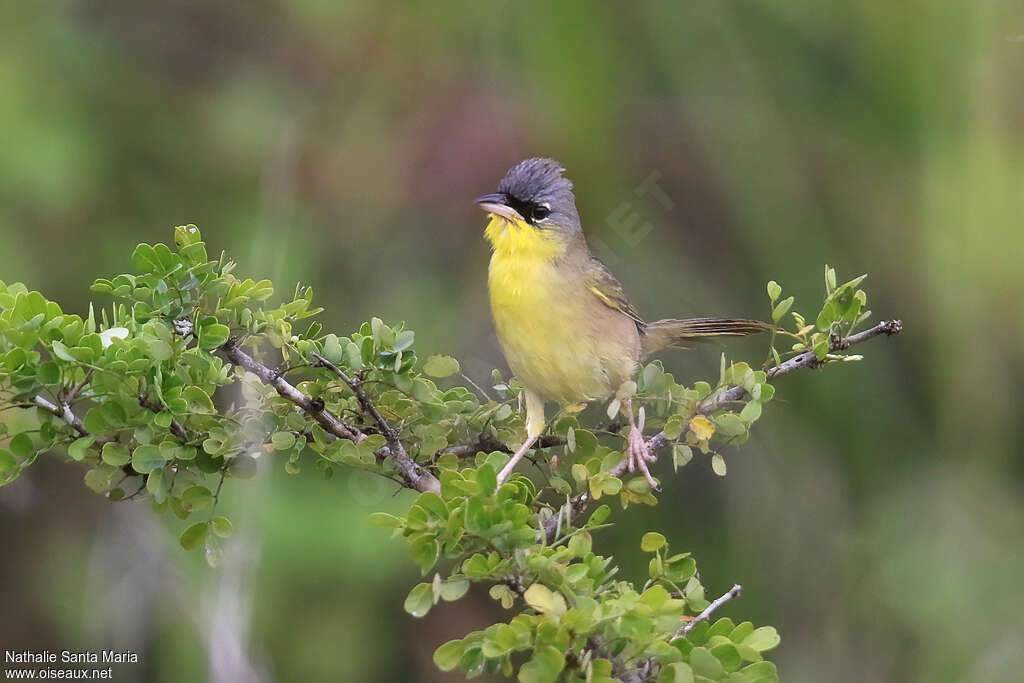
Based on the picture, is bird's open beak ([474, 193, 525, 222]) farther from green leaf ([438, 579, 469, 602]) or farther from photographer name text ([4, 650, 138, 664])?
photographer name text ([4, 650, 138, 664])

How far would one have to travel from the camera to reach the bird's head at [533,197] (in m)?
2.69

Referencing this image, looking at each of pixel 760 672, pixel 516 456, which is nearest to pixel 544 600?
pixel 760 672

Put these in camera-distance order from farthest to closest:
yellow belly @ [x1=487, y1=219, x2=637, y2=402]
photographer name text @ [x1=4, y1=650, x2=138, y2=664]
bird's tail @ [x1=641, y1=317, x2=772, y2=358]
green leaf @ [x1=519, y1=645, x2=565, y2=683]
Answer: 1. photographer name text @ [x1=4, y1=650, x2=138, y2=664]
2. bird's tail @ [x1=641, y1=317, x2=772, y2=358]
3. yellow belly @ [x1=487, y1=219, x2=637, y2=402]
4. green leaf @ [x1=519, y1=645, x2=565, y2=683]

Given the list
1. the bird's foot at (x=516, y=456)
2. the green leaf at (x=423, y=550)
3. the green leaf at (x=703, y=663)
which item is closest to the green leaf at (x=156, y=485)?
the green leaf at (x=423, y=550)

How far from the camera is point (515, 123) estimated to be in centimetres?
360

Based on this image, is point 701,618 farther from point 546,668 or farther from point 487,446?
point 487,446

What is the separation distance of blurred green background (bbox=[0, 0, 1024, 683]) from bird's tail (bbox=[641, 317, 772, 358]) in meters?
0.38

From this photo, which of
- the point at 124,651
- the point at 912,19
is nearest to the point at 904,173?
the point at 912,19

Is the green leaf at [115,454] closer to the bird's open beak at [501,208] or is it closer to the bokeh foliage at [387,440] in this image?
the bokeh foliage at [387,440]

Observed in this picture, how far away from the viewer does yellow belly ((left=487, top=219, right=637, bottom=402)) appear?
95.0 inches

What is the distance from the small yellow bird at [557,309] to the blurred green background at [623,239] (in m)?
0.27

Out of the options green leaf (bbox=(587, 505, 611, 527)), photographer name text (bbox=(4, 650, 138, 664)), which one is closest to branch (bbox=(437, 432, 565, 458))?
green leaf (bbox=(587, 505, 611, 527))

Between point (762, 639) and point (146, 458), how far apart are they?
32.9 inches

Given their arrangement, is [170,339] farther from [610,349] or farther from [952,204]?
[952,204]
